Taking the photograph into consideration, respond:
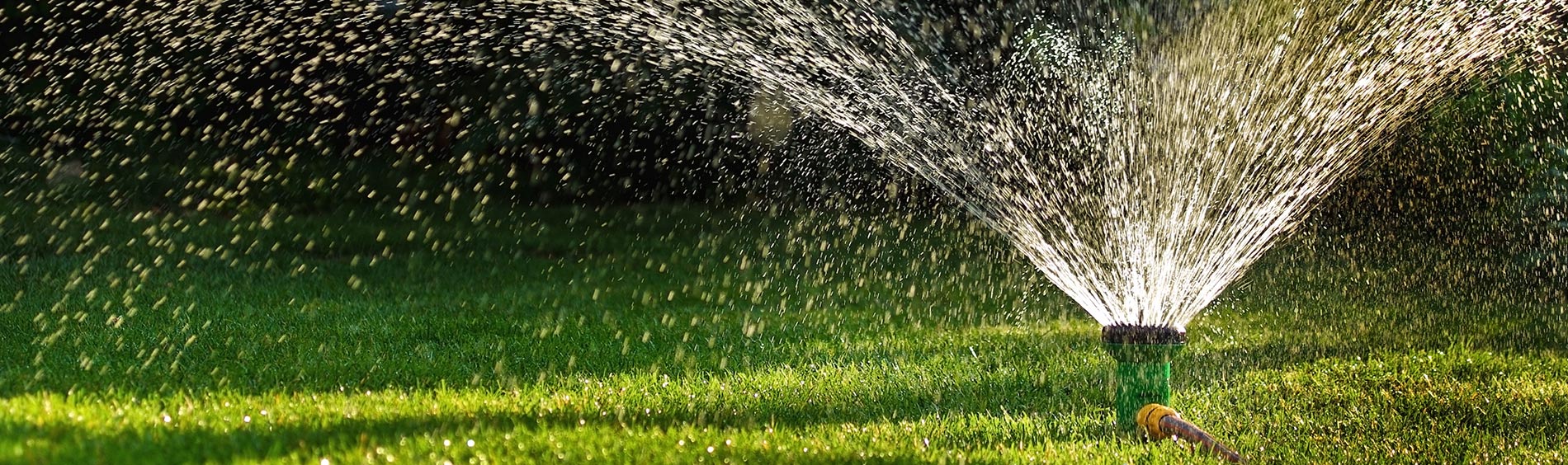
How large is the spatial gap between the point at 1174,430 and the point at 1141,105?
180 cm

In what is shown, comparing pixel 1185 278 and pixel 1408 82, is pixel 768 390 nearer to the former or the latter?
pixel 1185 278

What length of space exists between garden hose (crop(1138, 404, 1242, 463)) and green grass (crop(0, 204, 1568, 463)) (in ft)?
0.19

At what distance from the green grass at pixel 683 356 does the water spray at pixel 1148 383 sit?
0.07 m

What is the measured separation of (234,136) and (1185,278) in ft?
36.7

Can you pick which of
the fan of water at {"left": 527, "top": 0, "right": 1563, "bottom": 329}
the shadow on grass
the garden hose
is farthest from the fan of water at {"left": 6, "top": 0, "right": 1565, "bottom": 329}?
the shadow on grass

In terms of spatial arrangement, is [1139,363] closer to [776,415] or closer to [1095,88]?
[776,415]

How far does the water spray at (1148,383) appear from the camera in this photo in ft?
12.5

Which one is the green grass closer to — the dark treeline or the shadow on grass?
the shadow on grass

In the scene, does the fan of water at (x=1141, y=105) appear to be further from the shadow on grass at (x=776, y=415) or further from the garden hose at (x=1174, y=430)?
the shadow on grass at (x=776, y=415)

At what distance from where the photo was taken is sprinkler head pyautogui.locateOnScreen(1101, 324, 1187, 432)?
3795mm

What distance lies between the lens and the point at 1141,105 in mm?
5328

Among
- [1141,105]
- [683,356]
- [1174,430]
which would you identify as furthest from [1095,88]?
[1174,430]

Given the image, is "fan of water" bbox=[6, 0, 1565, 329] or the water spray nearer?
the water spray

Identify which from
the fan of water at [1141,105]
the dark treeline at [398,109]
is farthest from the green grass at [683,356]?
the dark treeline at [398,109]
